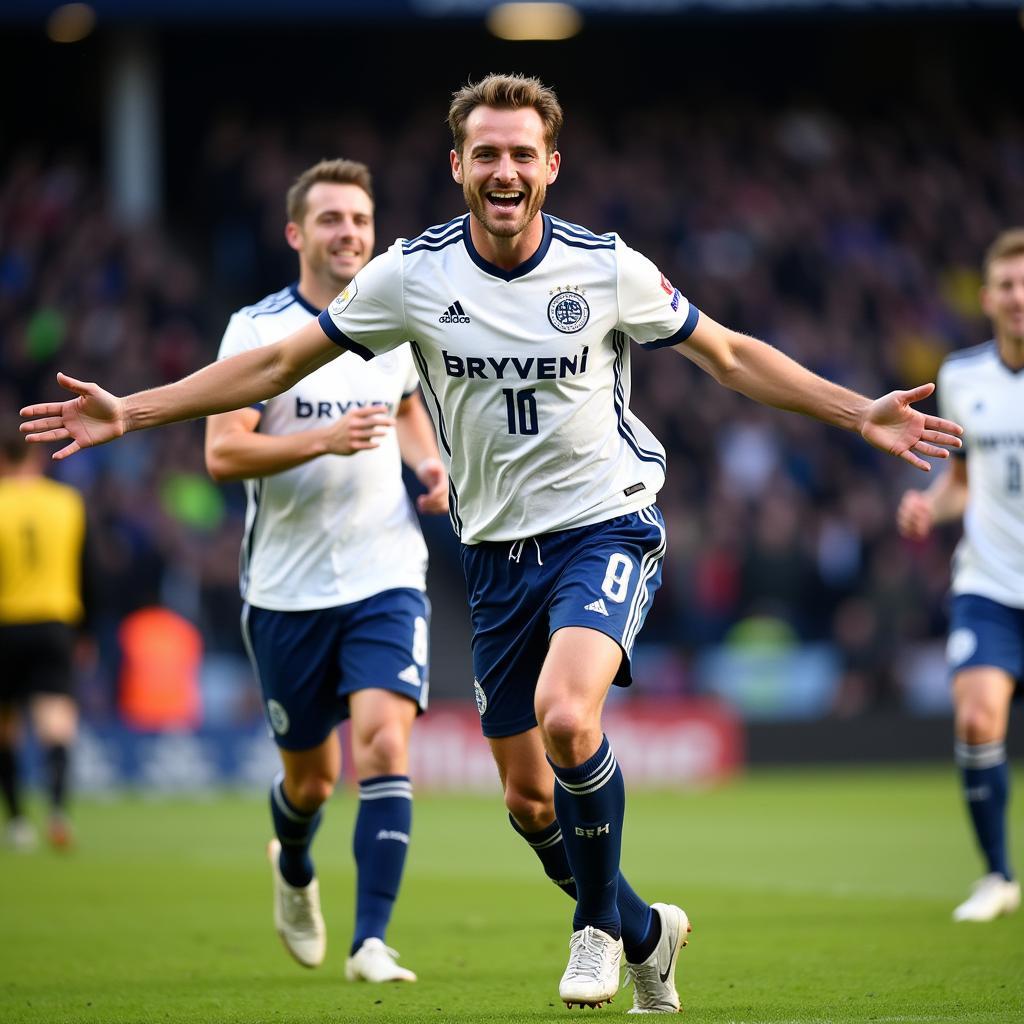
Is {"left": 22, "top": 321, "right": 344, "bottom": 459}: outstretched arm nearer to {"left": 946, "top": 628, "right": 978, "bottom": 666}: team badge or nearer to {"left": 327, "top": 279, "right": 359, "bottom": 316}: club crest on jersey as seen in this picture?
{"left": 327, "top": 279, "right": 359, "bottom": 316}: club crest on jersey

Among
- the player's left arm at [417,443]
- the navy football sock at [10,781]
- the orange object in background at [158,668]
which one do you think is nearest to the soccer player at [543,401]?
the player's left arm at [417,443]

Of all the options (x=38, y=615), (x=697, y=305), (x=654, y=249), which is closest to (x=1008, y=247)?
(x=38, y=615)

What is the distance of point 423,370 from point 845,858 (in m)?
6.24

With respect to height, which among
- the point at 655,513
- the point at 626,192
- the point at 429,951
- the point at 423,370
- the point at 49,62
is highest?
the point at 49,62

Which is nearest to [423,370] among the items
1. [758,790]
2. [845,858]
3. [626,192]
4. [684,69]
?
[845,858]

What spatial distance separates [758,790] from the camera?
54.9 feet

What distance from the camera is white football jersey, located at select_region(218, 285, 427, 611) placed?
289 inches

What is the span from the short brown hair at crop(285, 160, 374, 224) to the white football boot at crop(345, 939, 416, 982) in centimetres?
290

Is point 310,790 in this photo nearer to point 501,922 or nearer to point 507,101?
point 501,922

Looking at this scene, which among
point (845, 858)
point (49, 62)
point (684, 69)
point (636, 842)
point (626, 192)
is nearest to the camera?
point (845, 858)

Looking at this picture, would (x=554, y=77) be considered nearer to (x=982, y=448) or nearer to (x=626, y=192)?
(x=626, y=192)

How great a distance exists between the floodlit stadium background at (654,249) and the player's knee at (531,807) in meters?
10.9

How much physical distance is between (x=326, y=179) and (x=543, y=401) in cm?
219

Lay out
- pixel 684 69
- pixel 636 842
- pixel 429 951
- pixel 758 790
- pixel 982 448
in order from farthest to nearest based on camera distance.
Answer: pixel 684 69 < pixel 758 790 < pixel 636 842 < pixel 982 448 < pixel 429 951
